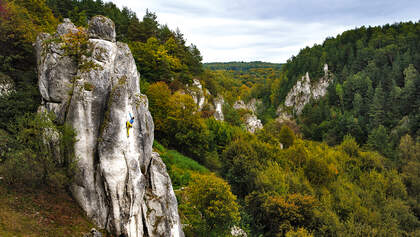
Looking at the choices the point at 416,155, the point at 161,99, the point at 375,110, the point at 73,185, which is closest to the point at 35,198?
the point at 73,185

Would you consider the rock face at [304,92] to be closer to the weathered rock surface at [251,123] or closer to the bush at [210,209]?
the weathered rock surface at [251,123]

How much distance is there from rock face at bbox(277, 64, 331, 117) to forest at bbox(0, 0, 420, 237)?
34.0m

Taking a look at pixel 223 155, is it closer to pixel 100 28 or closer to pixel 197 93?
pixel 197 93

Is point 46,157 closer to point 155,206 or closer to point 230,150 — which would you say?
point 155,206

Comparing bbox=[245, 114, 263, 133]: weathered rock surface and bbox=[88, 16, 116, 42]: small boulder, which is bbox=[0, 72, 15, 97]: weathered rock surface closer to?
bbox=[88, 16, 116, 42]: small boulder

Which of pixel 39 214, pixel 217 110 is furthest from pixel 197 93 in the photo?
pixel 39 214

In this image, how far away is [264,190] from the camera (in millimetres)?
25062

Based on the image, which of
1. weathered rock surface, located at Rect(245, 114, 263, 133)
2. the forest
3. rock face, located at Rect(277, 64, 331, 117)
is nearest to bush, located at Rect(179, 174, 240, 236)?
the forest

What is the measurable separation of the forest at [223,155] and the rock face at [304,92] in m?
34.0

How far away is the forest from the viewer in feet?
41.4

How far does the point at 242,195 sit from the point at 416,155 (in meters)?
41.3

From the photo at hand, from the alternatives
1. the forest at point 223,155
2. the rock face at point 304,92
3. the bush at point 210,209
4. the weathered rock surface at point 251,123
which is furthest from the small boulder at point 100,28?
the rock face at point 304,92

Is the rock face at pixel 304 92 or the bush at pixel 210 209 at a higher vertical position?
the rock face at pixel 304 92

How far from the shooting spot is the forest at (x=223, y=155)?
12609 millimetres
